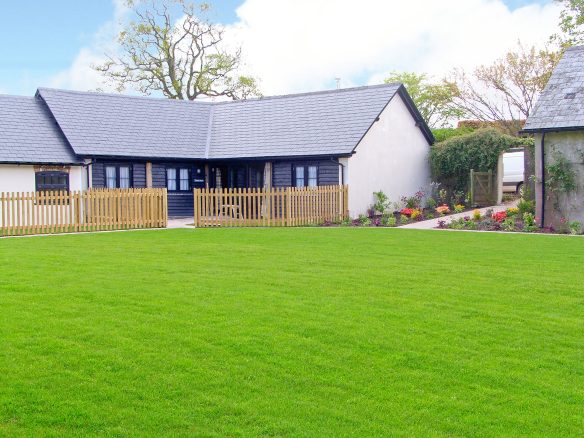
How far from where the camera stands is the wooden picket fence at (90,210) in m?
21.7

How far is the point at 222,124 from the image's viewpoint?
106 feet

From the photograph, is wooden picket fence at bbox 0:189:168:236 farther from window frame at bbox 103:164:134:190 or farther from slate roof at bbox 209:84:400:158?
slate roof at bbox 209:84:400:158

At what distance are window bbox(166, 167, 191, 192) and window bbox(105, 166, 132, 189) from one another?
1.75m

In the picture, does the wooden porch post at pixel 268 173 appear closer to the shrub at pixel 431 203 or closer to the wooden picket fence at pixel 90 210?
the wooden picket fence at pixel 90 210

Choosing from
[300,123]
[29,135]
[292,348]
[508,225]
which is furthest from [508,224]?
[29,135]

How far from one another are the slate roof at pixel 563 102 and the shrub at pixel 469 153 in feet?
20.5

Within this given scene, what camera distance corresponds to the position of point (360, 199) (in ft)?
91.5

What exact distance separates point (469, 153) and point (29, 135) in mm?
17448

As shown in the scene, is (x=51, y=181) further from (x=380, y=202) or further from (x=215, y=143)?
(x=380, y=202)

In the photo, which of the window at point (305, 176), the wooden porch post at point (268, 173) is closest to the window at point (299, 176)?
the window at point (305, 176)

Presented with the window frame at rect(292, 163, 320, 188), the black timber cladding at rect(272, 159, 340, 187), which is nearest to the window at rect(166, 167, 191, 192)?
the black timber cladding at rect(272, 159, 340, 187)

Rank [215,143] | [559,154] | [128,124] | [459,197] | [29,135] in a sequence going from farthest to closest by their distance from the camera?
1. [459,197]
2. [215,143]
3. [128,124]
4. [29,135]
5. [559,154]

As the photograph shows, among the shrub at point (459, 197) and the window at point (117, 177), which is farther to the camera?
the shrub at point (459, 197)

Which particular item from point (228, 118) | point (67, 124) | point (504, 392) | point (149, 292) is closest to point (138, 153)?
point (67, 124)
